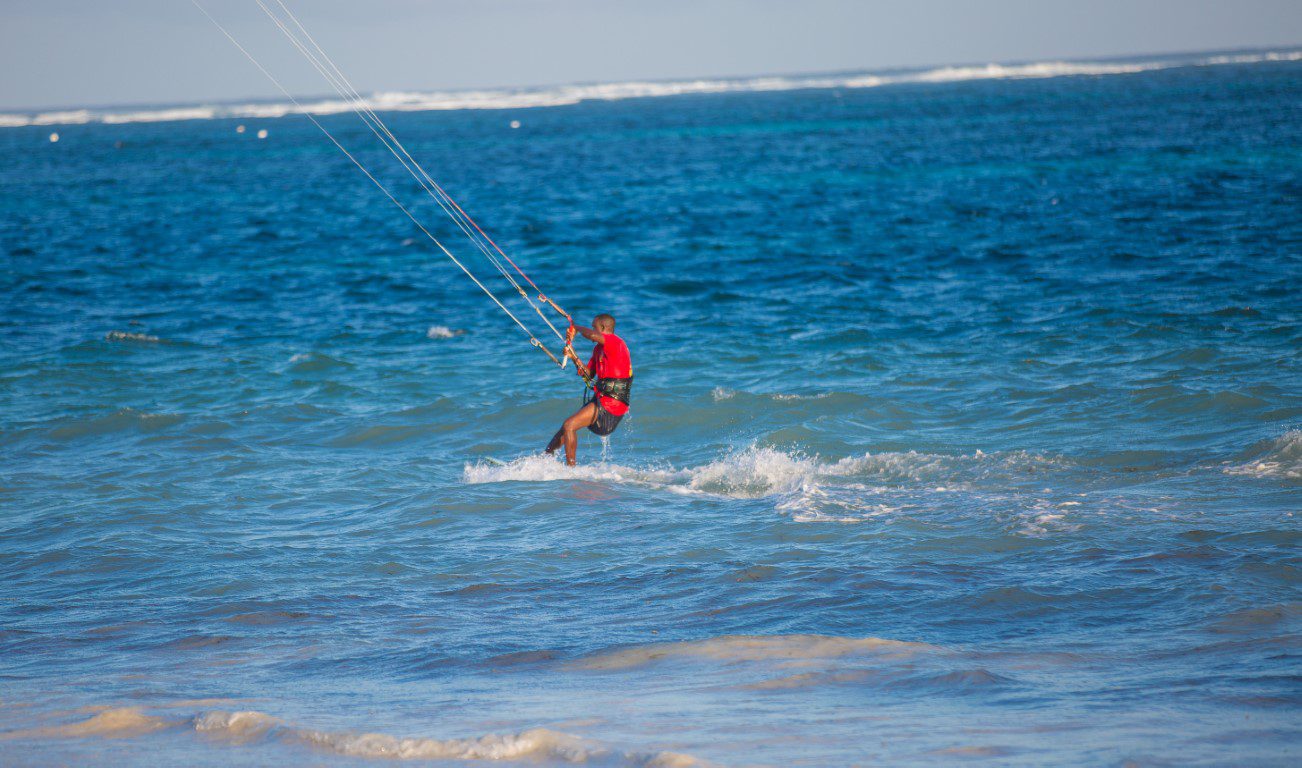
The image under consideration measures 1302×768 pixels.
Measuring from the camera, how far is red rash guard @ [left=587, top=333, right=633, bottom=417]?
11.5 m

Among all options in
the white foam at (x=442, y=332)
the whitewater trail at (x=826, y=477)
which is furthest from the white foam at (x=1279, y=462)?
the white foam at (x=442, y=332)

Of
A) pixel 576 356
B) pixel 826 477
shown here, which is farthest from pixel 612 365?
pixel 826 477

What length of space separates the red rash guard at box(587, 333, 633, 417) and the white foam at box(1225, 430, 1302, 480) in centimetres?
564

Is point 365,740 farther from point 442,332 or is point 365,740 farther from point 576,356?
point 442,332

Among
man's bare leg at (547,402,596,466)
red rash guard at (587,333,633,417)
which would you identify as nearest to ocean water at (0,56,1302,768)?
man's bare leg at (547,402,596,466)

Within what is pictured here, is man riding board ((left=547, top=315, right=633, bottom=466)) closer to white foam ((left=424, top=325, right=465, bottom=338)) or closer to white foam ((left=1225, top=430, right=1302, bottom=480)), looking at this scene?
white foam ((left=1225, top=430, right=1302, bottom=480))

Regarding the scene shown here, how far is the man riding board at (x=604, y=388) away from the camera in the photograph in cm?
1143

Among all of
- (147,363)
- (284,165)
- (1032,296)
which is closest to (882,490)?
(1032,296)

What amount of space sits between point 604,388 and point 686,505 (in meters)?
1.80

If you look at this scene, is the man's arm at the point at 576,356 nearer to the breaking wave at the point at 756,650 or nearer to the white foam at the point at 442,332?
the breaking wave at the point at 756,650

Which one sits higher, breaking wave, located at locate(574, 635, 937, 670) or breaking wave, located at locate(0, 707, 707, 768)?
breaking wave, located at locate(0, 707, 707, 768)

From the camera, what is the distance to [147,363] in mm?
16984

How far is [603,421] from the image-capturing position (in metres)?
11.7

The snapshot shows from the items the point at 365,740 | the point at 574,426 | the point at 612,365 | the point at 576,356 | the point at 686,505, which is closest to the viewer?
the point at 365,740
